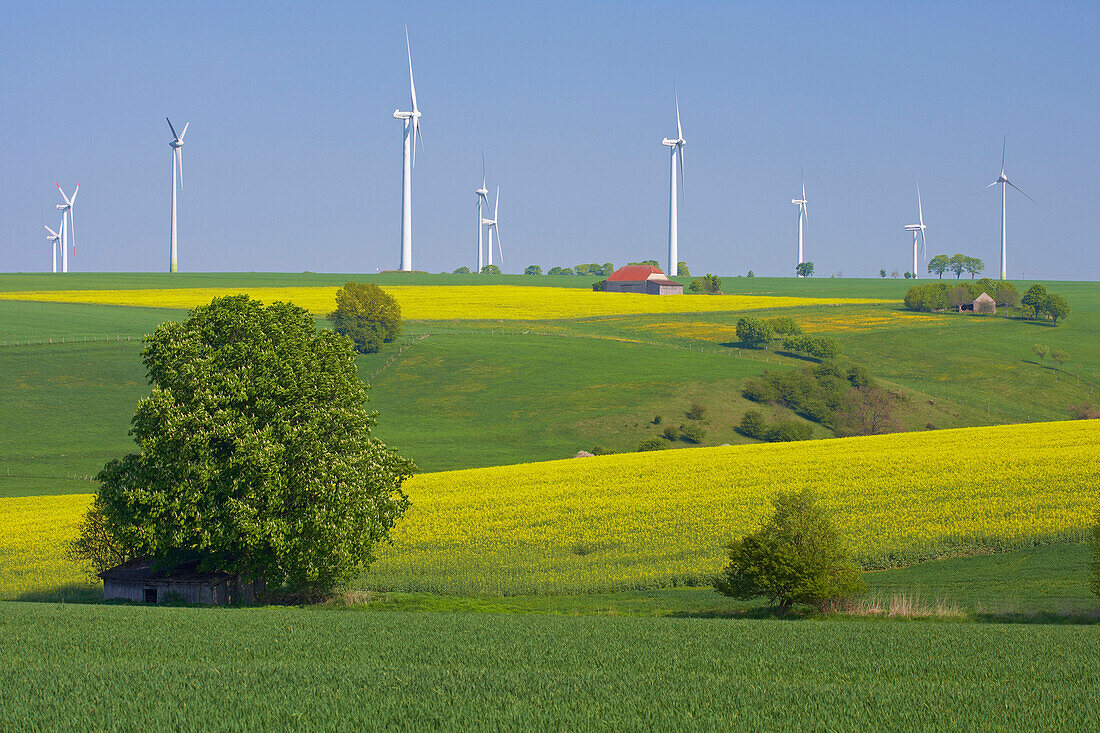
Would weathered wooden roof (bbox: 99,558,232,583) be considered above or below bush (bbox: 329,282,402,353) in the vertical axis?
below

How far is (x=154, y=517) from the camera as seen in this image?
32594mm

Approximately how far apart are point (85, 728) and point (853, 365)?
103035 millimetres

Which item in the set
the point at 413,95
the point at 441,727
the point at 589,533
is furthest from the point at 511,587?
the point at 413,95

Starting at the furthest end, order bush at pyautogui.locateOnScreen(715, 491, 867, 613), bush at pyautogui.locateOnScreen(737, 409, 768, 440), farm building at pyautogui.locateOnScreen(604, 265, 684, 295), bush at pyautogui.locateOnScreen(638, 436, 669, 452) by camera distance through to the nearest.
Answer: farm building at pyautogui.locateOnScreen(604, 265, 684, 295)
bush at pyautogui.locateOnScreen(737, 409, 768, 440)
bush at pyautogui.locateOnScreen(638, 436, 669, 452)
bush at pyautogui.locateOnScreen(715, 491, 867, 613)

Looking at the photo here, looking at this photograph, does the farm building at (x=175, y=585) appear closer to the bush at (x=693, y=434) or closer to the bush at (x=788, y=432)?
the bush at (x=693, y=434)

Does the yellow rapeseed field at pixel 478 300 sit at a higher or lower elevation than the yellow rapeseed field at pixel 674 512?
higher

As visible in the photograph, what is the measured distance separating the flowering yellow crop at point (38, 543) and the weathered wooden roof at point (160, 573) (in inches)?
130

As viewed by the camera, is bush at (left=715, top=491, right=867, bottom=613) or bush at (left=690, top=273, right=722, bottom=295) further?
bush at (left=690, top=273, right=722, bottom=295)

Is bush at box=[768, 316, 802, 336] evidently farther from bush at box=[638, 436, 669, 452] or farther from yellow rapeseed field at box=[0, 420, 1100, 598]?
yellow rapeseed field at box=[0, 420, 1100, 598]

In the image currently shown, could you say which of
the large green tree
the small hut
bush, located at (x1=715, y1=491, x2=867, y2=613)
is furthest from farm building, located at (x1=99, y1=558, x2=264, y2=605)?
the small hut

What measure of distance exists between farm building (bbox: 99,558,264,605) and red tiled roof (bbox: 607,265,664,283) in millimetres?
159501

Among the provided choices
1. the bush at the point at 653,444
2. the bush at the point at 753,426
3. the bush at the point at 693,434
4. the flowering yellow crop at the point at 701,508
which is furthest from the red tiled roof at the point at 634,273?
the flowering yellow crop at the point at 701,508

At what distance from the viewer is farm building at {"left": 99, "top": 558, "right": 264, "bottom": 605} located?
34219 millimetres

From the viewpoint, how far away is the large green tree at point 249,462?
32406 millimetres
